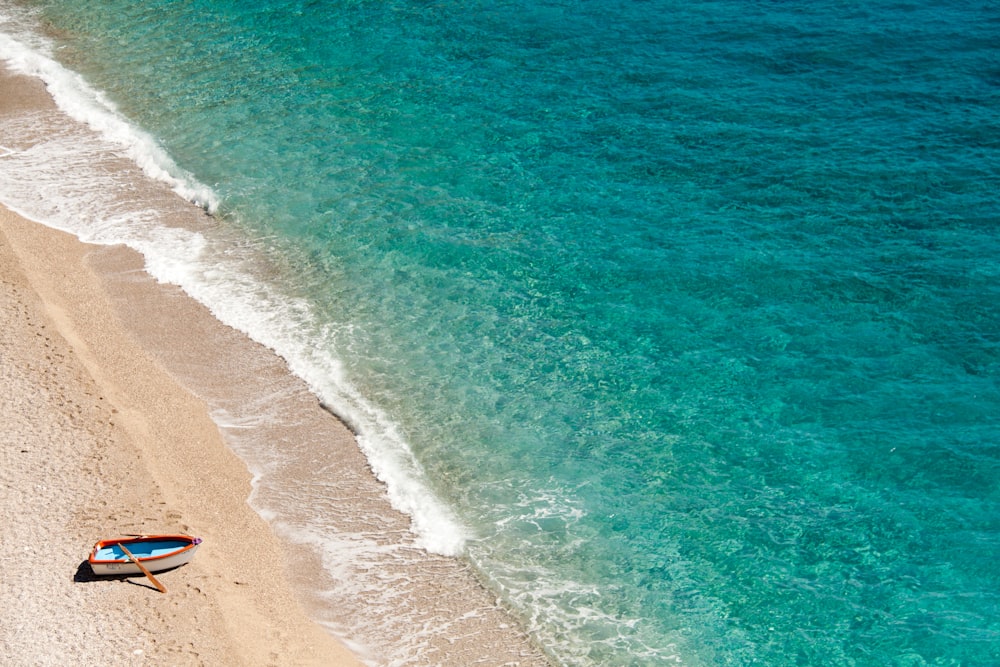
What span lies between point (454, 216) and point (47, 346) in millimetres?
11507

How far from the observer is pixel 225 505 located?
66.2 feet

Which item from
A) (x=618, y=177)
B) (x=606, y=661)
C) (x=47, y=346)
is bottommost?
(x=606, y=661)

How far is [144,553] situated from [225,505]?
257cm

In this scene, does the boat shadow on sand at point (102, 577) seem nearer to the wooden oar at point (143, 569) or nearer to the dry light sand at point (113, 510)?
the dry light sand at point (113, 510)

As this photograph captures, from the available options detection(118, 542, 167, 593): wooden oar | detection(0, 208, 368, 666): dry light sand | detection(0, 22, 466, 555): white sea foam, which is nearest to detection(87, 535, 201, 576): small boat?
detection(118, 542, 167, 593): wooden oar

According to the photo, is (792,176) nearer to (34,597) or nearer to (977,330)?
(977,330)

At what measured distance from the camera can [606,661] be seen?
17641mm

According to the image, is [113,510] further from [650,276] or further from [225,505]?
[650,276]

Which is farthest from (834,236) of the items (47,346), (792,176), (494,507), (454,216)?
(47,346)

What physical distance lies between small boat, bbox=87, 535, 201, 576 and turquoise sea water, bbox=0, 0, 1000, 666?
15.8ft

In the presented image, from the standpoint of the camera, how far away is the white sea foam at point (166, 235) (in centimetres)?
2158

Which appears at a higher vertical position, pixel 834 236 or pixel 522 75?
pixel 522 75

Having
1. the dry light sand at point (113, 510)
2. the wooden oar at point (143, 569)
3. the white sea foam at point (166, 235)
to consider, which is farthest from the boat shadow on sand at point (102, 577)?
the white sea foam at point (166, 235)

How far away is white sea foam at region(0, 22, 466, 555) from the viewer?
21578 mm
